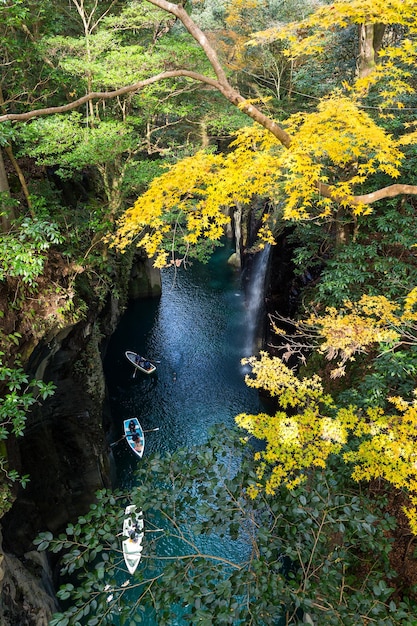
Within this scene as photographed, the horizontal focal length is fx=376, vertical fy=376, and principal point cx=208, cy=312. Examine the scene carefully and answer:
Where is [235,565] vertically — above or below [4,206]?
below

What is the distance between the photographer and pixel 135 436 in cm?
1370

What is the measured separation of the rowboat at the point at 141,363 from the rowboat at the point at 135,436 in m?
3.18

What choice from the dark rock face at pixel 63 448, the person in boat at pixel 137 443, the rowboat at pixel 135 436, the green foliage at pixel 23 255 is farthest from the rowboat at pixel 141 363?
the green foliage at pixel 23 255

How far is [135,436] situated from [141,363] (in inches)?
167

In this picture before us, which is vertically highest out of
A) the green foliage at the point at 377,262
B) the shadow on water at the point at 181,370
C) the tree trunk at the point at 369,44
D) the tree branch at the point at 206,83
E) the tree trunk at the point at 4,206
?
the tree trunk at the point at 369,44

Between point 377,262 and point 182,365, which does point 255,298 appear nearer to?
point 182,365

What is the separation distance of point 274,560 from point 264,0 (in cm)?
2063

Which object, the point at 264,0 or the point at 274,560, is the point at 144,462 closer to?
the point at 274,560

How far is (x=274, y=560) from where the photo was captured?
4.71 meters

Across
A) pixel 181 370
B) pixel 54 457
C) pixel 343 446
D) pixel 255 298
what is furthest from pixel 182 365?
pixel 343 446

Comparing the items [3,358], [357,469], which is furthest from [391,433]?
[3,358]

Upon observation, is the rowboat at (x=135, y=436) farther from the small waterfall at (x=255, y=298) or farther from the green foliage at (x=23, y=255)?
the green foliage at (x=23, y=255)

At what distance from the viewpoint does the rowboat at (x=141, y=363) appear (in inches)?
674

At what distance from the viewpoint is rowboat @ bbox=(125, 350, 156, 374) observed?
17.1m
